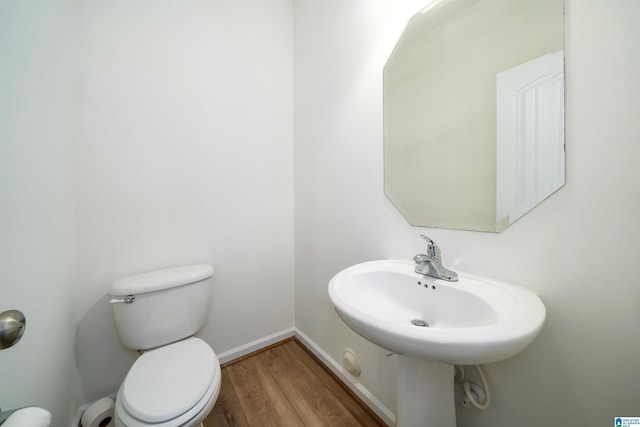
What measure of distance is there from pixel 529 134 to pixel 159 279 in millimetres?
1625

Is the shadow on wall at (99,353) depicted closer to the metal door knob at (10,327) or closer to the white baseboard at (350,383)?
the metal door knob at (10,327)

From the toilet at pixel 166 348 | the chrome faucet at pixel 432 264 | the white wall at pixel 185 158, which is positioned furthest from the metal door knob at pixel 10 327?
the chrome faucet at pixel 432 264

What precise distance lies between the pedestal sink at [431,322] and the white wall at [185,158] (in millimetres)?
965

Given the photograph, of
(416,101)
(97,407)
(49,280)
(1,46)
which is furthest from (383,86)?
(97,407)

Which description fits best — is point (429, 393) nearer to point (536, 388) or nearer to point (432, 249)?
point (536, 388)

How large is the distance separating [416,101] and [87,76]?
1.57 m

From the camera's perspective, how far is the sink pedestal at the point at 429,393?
67 cm

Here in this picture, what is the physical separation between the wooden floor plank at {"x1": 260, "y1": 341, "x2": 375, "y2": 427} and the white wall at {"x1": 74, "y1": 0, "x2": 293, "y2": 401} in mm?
219

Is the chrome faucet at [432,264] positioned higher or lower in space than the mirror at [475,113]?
lower

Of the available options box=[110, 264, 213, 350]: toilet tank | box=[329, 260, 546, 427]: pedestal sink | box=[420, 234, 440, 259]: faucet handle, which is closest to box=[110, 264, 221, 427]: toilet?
box=[110, 264, 213, 350]: toilet tank

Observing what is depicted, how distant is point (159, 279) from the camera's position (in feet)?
3.58

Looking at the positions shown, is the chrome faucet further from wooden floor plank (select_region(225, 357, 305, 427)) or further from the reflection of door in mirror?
wooden floor plank (select_region(225, 357, 305, 427))

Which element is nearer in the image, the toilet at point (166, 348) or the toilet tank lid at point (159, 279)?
the toilet at point (166, 348)

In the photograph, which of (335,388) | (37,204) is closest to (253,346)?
(335,388)
